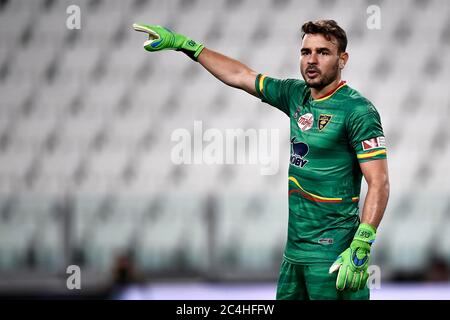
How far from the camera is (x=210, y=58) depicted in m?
3.07

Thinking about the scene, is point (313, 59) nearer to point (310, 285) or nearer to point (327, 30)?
point (327, 30)

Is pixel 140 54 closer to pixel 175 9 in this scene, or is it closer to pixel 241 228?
pixel 175 9

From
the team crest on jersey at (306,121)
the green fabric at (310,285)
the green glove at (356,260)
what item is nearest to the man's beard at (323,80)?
the team crest on jersey at (306,121)

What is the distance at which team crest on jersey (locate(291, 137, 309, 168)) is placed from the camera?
274 centimetres

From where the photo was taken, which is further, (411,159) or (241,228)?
(411,159)

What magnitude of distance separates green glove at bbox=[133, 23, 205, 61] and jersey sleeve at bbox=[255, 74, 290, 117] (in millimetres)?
309

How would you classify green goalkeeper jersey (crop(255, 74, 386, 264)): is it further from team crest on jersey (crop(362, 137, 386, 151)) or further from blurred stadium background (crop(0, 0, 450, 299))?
blurred stadium background (crop(0, 0, 450, 299))

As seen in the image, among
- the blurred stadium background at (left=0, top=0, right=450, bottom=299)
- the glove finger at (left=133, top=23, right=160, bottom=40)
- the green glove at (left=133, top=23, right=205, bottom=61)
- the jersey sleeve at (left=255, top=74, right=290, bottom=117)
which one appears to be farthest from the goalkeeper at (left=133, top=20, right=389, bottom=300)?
the blurred stadium background at (left=0, top=0, right=450, bottom=299)

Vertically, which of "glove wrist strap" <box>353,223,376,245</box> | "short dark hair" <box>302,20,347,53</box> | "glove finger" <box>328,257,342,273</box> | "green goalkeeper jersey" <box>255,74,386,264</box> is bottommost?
"glove finger" <box>328,257,342,273</box>

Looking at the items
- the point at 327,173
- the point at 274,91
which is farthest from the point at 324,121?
the point at 274,91

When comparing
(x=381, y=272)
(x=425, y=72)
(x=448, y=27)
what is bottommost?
(x=381, y=272)
